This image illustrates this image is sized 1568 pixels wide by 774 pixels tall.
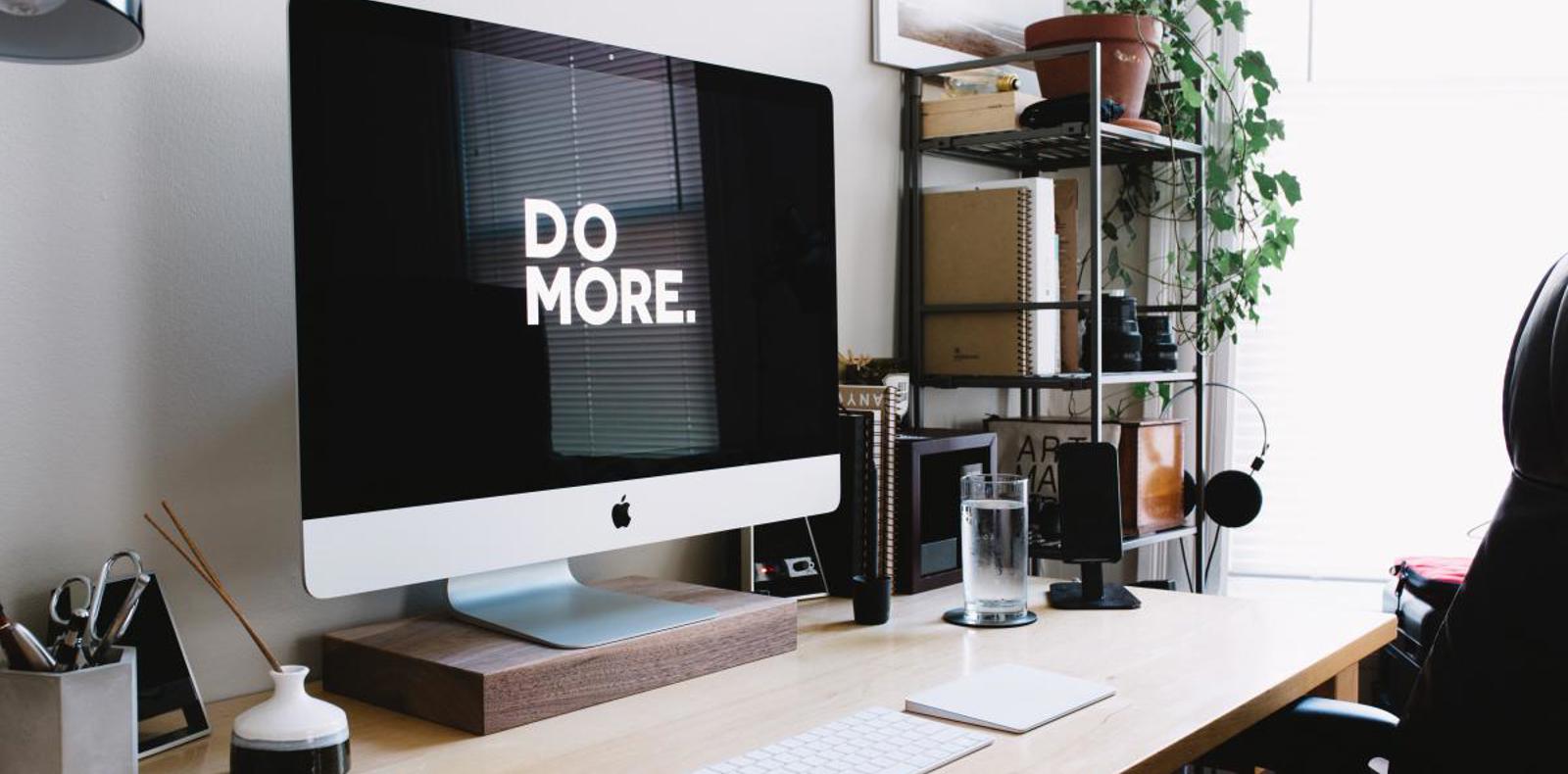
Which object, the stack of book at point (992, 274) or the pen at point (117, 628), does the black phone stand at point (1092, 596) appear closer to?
the stack of book at point (992, 274)

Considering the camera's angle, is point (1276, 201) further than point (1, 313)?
Yes

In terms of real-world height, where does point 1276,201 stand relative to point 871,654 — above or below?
above

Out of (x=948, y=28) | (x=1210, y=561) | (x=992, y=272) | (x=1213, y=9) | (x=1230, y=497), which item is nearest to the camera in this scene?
(x=992, y=272)

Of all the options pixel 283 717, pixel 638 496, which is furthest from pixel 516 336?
pixel 283 717

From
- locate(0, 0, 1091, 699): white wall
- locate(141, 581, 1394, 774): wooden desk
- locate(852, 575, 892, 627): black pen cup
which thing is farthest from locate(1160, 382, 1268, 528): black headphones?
locate(0, 0, 1091, 699): white wall

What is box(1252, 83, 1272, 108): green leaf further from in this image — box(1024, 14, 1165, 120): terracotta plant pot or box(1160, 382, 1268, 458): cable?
box(1160, 382, 1268, 458): cable

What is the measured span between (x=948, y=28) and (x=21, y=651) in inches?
71.2

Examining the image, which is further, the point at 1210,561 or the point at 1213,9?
the point at 1210,561

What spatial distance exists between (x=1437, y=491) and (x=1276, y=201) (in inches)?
26.5

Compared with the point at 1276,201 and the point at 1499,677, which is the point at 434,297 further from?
the point at 1276,201

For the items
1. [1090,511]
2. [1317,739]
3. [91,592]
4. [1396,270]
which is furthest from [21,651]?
[1396,270]

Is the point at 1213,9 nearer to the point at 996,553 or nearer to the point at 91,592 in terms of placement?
the point at 996,553

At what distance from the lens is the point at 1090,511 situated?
179 centimetres

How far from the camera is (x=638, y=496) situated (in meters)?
1.37
